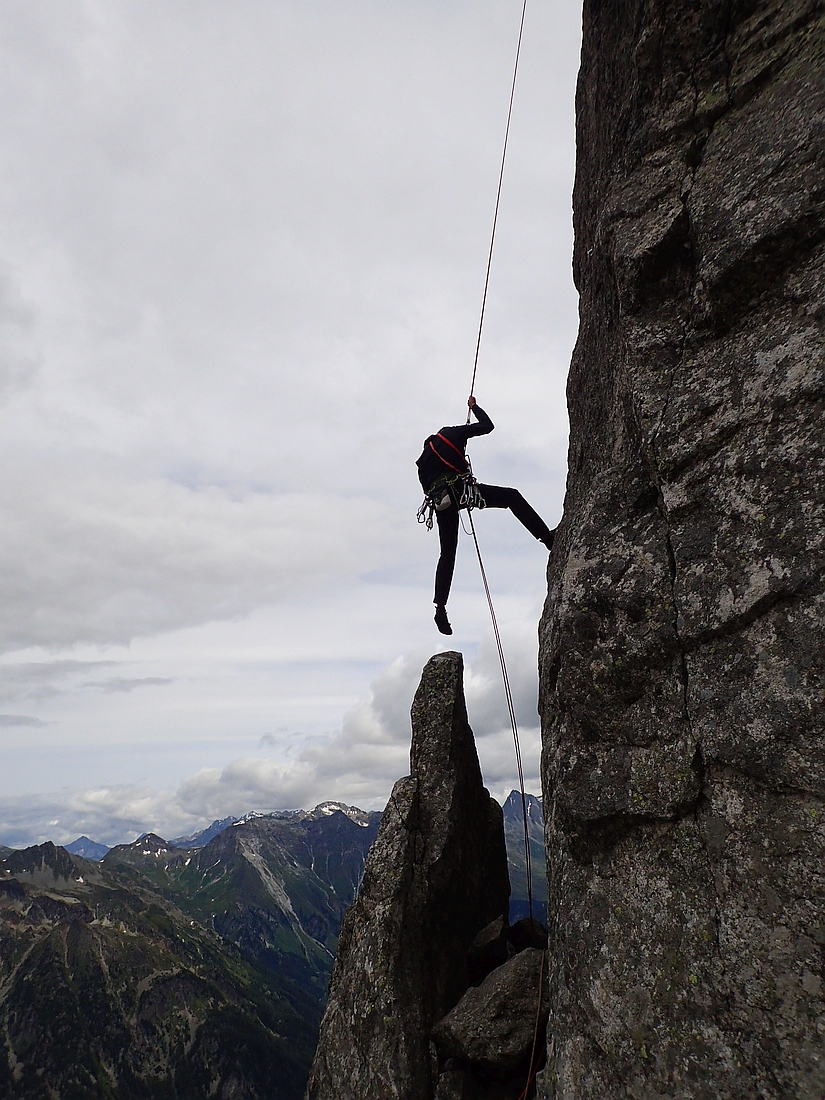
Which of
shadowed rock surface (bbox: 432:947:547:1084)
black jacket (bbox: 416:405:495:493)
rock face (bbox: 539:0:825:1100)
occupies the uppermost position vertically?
black jacket (bbox: 416:405:495:493)

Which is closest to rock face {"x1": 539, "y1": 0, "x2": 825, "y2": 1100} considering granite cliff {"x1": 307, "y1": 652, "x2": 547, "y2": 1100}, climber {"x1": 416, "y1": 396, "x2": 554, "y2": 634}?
granite cliff {"x1": 307, "y1": 652, "x2": 547, "y2": 1100}

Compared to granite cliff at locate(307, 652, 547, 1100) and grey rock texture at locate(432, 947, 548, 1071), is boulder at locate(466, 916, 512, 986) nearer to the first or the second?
granite cliff at locate(307, 652, 547, 1100)

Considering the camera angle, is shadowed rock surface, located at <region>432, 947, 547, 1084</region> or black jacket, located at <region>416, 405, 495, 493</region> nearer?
shadowed rock surface, located at <region>432, 947, 547, 1084</region>

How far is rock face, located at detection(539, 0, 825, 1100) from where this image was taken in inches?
305

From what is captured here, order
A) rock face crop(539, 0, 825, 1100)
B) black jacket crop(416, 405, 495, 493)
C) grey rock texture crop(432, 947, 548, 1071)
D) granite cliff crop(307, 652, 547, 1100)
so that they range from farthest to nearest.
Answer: black jacket crop(416, 405, 495, 493) < granite cliff crop(307, 652, 547, 1100) < grey rock texture crop(432, 947, 548, 1071) < rock face crop(539, 0, 825, 1100)

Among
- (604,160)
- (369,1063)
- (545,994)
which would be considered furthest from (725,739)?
(604,160)

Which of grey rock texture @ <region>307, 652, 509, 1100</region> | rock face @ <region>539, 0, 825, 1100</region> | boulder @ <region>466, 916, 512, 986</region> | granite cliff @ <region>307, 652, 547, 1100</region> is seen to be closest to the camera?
rock face @ <region>539, 0, 825, 1100</region>

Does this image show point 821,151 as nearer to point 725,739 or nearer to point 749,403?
point 749,403

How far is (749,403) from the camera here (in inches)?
360

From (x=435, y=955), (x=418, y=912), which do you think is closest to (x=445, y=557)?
(x=418, y=912)

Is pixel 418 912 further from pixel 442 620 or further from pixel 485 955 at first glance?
pixel 442 620

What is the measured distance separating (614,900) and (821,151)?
36.6ft

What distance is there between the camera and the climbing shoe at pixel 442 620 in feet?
55.8

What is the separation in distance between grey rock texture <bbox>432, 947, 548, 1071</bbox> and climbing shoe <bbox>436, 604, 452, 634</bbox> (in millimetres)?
7465
